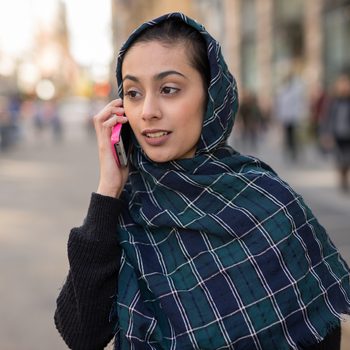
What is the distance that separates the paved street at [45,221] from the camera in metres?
A: 5.18

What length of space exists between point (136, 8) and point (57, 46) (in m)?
76.0

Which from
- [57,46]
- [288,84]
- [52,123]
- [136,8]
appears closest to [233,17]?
[52,123]

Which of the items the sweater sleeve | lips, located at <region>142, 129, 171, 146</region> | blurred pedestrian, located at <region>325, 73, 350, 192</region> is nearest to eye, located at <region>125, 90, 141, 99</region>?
lips, located at <region>142, 129, 171, 146</region>

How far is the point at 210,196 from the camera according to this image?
186 centimetres

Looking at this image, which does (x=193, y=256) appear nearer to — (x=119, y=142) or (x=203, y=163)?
(x=203, y=163)

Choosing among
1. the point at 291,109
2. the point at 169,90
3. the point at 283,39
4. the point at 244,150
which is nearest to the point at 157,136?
the point at 169,90

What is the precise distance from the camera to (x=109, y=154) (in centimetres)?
200

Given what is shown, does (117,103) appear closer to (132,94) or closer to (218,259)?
(132,94)

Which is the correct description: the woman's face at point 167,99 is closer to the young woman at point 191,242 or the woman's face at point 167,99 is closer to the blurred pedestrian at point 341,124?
the young woman at point 191,242

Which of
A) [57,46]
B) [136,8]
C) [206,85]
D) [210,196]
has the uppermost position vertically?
[206,85]

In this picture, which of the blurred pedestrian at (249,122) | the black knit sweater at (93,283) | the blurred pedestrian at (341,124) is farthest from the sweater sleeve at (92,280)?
the blurred pedestrian at (249,122)

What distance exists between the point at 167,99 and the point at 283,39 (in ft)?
76.1

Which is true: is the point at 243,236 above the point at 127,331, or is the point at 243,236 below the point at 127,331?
above

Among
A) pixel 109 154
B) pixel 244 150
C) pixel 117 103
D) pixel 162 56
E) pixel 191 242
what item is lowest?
pixel 244 150
